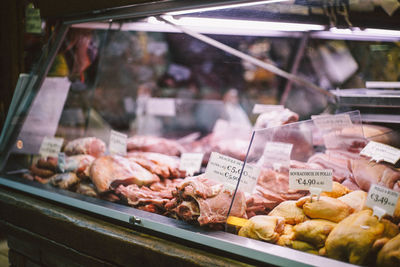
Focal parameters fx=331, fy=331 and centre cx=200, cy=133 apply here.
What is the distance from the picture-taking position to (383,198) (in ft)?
4.75

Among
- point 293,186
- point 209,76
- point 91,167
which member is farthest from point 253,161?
point 209,76

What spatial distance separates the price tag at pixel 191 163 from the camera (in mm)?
2582

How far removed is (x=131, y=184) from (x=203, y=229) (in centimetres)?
73

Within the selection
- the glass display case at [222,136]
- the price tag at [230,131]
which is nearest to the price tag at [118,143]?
the glass display case at [222,136]

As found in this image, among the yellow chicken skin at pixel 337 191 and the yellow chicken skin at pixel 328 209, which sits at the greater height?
the yellow chicken skin at pixel 337 191

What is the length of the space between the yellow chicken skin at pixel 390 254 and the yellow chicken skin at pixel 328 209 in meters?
0.26

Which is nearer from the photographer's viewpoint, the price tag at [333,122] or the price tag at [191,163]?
the price tag at [333,122]

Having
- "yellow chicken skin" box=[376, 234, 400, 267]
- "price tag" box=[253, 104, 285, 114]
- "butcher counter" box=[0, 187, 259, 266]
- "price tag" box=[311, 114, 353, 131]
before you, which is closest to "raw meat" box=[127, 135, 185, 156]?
"price tag" box=[253, 104, 285, 114]

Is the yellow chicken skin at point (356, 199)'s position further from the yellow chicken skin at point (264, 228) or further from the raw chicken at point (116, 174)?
the raw chicken at point (116, 174)

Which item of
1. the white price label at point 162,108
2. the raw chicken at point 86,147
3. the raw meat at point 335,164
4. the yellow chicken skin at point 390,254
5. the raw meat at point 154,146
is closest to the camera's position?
the yellow chicken skin at point 390,254

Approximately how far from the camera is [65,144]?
9.67ft

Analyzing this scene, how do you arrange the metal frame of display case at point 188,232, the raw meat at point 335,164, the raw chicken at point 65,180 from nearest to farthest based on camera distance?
the metal frame of display case at point 188,232
the raw meat at point 335,164
the raw chicken at point 65,180

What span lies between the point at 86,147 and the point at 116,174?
2.19ft

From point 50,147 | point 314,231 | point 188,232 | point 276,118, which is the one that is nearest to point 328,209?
point 314,231
